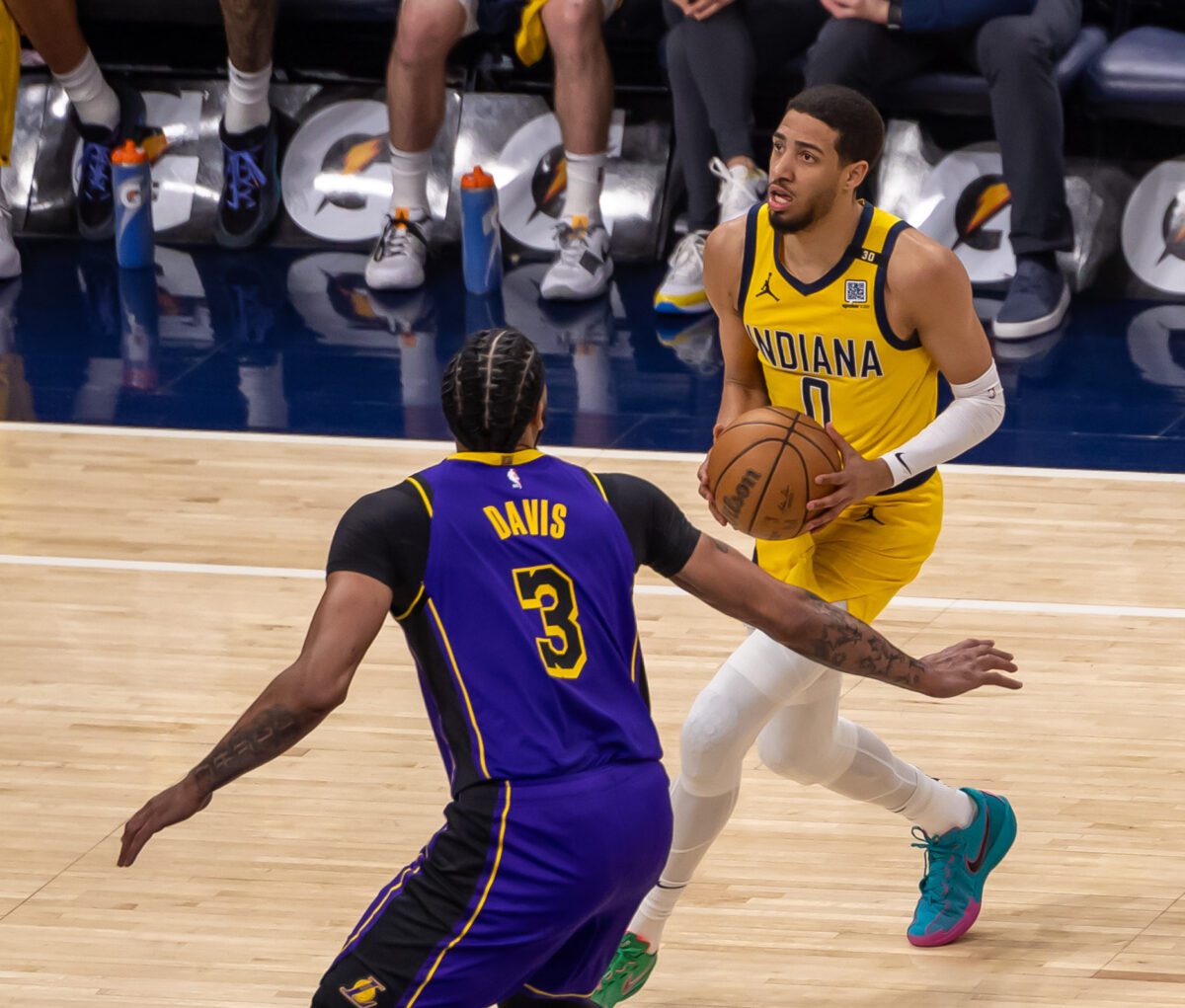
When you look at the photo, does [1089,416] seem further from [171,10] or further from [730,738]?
[171,10]

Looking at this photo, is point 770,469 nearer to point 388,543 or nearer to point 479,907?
point 388,543

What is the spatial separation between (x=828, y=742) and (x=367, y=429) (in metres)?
3.63

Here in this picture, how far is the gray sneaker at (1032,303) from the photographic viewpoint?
26.9 ft

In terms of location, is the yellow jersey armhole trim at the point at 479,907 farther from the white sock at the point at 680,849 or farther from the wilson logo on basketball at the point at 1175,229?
the wilson logo on basketball at the point at 1175,229

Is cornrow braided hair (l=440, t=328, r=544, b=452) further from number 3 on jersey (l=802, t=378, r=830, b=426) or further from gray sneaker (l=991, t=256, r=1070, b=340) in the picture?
gray sneaker (l=991, t=256, r=1070, b=340)

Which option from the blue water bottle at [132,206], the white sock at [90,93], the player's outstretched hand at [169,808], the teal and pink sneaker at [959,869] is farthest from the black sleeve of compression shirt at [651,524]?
the white sock at [90,93]

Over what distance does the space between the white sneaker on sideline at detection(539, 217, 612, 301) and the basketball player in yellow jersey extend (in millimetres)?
4518

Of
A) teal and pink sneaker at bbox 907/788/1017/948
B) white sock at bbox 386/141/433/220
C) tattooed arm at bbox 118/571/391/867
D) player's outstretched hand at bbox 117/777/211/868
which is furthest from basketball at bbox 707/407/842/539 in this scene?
white sock at bbox 386/141/433/220

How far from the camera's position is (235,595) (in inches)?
235

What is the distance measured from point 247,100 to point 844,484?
635 cm

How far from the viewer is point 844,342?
13.2 ft

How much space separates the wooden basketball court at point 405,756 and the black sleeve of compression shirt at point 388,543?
4.49 feet

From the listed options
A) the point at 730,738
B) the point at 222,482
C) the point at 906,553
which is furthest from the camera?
the point at 222,482

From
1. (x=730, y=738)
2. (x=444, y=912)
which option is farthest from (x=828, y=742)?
(x=444, y=912)
